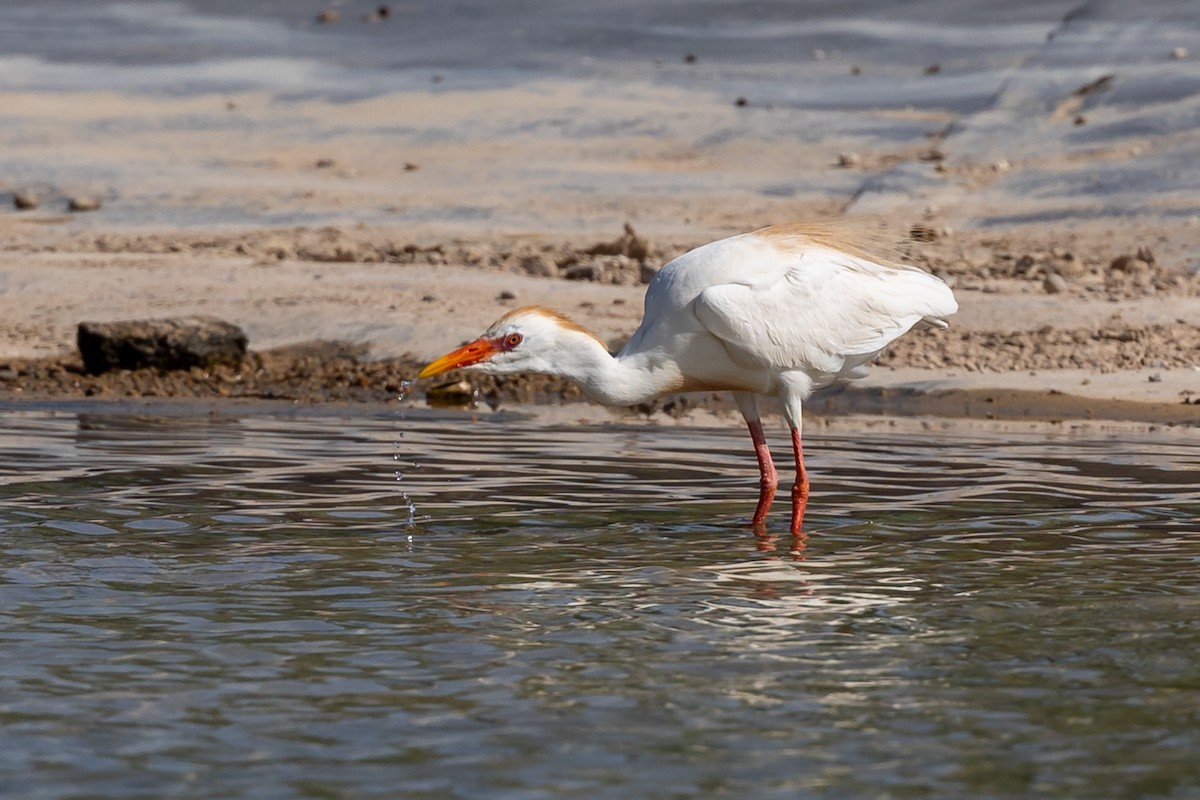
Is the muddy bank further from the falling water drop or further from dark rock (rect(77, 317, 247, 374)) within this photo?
the falling water drop

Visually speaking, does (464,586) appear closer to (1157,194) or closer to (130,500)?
(130,500)

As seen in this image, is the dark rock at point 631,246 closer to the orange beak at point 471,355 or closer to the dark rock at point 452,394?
the dark rock at point 452,394

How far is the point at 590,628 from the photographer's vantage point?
19.7ft

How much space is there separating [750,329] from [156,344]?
606 cm

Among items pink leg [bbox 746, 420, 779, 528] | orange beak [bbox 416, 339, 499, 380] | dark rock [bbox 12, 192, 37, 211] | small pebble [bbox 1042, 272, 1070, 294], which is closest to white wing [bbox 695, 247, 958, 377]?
pink leg [bbox 746, 420, 779, 528]

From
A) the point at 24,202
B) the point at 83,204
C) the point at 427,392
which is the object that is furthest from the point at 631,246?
the point at 24,202

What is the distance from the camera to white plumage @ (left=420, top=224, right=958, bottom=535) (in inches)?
300

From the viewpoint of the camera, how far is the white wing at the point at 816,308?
7.71 metres

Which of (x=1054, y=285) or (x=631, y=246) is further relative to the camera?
(x=631, y=246)

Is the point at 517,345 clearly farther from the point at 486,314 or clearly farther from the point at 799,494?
the point at 486,314

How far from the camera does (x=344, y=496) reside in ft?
28.5

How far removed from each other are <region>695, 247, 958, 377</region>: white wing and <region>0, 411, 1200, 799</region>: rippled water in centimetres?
75

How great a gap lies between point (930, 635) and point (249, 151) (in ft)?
54.7

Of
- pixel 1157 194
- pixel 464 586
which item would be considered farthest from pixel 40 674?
pixel 1157 194
